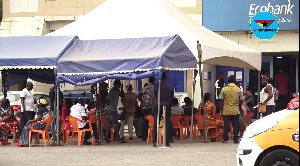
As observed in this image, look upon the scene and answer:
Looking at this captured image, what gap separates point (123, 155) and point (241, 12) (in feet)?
44.8

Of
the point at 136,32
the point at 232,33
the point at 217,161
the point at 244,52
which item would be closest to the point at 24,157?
the point at 217,161

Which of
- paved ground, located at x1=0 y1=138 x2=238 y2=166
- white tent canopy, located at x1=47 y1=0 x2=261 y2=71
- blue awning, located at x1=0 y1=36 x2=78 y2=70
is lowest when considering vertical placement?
paved ground, located at x1=0 y1=138 x2=238 y2=166

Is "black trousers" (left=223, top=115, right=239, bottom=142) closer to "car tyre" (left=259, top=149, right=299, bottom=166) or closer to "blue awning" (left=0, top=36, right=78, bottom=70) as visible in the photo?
"blue awning" (left=0, top=36, right=78, bottom=70)

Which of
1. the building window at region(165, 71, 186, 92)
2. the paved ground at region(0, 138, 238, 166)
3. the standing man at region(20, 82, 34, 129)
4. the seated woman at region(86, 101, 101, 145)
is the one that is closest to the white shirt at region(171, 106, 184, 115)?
the paved ground at region(0, 138, 238, 166)

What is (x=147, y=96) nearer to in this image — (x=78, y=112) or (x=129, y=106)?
(x=129, y=106)

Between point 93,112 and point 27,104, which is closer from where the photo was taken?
point 27,104

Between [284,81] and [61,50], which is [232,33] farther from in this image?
[61,50]

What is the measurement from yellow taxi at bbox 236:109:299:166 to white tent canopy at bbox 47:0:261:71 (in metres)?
9.00

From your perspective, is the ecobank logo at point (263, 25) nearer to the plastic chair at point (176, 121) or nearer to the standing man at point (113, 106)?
the plastic chair at point (176, 121)

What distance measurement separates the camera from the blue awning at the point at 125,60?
749 inches

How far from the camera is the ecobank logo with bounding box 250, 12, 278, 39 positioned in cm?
2891

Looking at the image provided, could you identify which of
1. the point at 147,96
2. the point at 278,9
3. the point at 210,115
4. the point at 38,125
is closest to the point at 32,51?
the point at 38,125

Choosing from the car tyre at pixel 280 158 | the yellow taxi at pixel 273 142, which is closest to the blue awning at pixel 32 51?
the yellow taxi at pixel 273 142

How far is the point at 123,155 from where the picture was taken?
16.9 m
